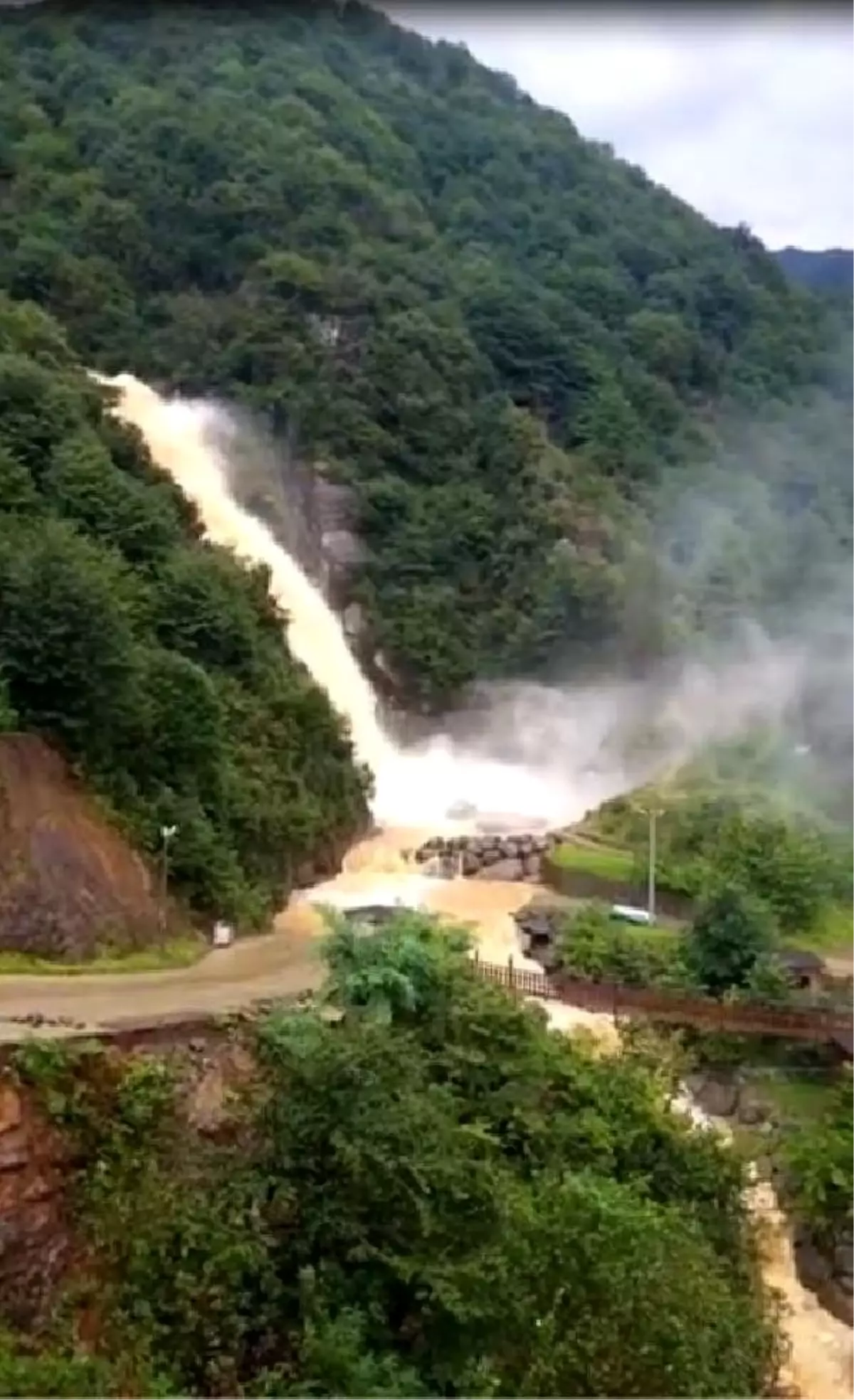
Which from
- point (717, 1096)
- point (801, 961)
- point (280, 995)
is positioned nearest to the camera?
point (280, 995)

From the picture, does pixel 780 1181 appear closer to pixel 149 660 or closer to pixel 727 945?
pixel 727 945

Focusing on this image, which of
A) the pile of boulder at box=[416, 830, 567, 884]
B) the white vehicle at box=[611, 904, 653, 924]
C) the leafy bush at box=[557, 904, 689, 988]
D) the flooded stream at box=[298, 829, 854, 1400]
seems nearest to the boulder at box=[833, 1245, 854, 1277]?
the flooded stream at box=[298, 829, 854, 1400]

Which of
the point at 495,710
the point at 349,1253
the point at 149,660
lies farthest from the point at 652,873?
the point at 349,1253

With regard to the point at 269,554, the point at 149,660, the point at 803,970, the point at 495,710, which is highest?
the point at 269,554

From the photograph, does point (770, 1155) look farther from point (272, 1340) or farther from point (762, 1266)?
point (272, 1340)

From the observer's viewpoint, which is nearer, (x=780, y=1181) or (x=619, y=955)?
(x=780, y=1181)

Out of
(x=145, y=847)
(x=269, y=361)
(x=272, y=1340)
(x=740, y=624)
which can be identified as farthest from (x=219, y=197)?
(x=272, y=1340)

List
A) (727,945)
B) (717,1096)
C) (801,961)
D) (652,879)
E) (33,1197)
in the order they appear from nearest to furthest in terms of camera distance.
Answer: (33,1197)
(717,1096)
(727,945)
(801,961)
(652,879)
